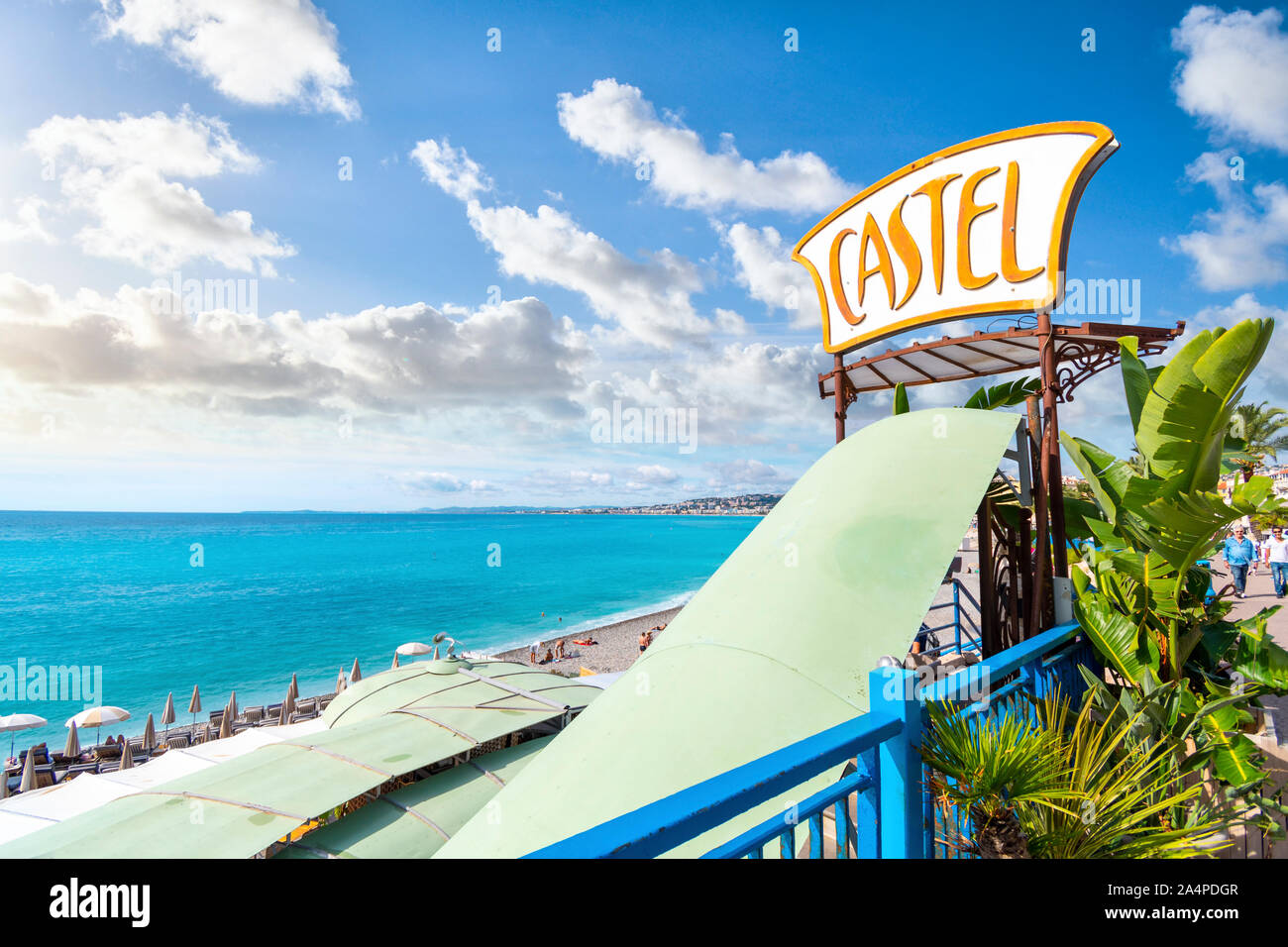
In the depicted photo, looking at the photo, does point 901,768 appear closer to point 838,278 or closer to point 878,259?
point 878,259

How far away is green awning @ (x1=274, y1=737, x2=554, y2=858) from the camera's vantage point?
6.70m

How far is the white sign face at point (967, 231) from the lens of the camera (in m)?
5.95

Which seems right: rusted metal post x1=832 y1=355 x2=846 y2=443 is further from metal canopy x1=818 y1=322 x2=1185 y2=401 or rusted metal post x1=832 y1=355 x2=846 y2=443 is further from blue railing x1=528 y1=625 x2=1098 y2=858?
blue railing x1=528 y1=625 x2=1098 y2=858

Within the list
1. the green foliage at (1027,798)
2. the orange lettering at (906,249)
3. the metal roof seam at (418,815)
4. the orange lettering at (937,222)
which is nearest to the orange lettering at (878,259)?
the orange lettering at (906,249)

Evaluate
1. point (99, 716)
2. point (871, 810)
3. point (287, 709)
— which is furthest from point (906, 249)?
point (99, 716)

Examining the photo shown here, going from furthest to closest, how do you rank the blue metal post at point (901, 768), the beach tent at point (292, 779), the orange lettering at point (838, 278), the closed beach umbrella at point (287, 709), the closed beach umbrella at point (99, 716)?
1. the closed beach umbrella at point (287, 709)
2. the closed beach umbrella at point (99, 716)
3. the orange lettering at point (838, 278)
4. the beach tent at point (292, 779)
5. the blue metal post at point (901, 768)

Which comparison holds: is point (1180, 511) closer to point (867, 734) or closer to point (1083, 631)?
point (1083, 631)

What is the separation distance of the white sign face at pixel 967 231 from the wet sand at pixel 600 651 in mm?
25574

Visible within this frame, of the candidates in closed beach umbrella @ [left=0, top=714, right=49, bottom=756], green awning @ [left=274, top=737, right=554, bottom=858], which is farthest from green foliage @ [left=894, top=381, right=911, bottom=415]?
closed beach umbrella @ [left=0, top=714, right=49, bottom=756]

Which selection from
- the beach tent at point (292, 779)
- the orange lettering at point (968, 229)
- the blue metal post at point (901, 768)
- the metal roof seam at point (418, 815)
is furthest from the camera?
the metal roof seam at point (418, 815)

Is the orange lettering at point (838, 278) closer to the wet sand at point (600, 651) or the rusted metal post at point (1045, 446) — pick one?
the rusted metal post at point (1045, 446)
